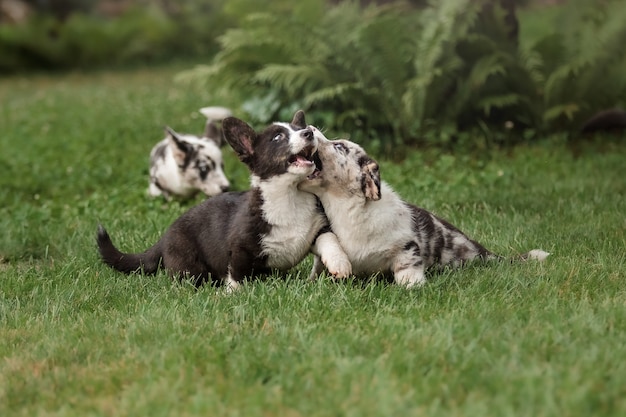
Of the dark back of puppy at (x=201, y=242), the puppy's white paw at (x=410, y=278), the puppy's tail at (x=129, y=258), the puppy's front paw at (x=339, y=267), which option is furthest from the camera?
the puppy's tail at (x=129, y=258)

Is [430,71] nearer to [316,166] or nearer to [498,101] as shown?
[498,101]

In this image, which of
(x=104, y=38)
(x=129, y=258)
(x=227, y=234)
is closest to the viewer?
(x=227, y=234)

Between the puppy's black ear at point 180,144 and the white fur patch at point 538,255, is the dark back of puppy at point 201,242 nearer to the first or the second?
the white fur patch at point 538,255

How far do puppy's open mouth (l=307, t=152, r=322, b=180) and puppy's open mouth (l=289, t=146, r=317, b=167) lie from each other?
43mm

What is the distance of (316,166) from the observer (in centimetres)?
538

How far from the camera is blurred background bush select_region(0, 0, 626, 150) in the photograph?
9.99m

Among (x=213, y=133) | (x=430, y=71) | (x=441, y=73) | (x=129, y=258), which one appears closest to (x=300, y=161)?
(x=129, y=258)

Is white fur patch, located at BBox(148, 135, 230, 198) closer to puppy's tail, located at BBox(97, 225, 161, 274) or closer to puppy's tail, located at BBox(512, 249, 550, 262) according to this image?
puppy's tail, located at BBox(97, 225, 161, 274)

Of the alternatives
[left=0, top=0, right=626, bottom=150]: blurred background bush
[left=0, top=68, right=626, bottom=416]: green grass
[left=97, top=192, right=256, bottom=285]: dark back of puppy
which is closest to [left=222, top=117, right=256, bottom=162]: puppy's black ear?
[left=97, top=192, right=256, bottom=285]: dark back of puppy

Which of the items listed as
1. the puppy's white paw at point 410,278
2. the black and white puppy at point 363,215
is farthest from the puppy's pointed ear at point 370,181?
the puppy's white paw at point 410,278

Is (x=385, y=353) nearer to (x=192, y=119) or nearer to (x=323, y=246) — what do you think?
(x=323, y=246)

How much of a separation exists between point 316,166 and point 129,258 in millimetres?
1718

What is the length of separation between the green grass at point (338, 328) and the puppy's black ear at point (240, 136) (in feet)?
2.74

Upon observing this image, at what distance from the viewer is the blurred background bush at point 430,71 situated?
999 centimetres
